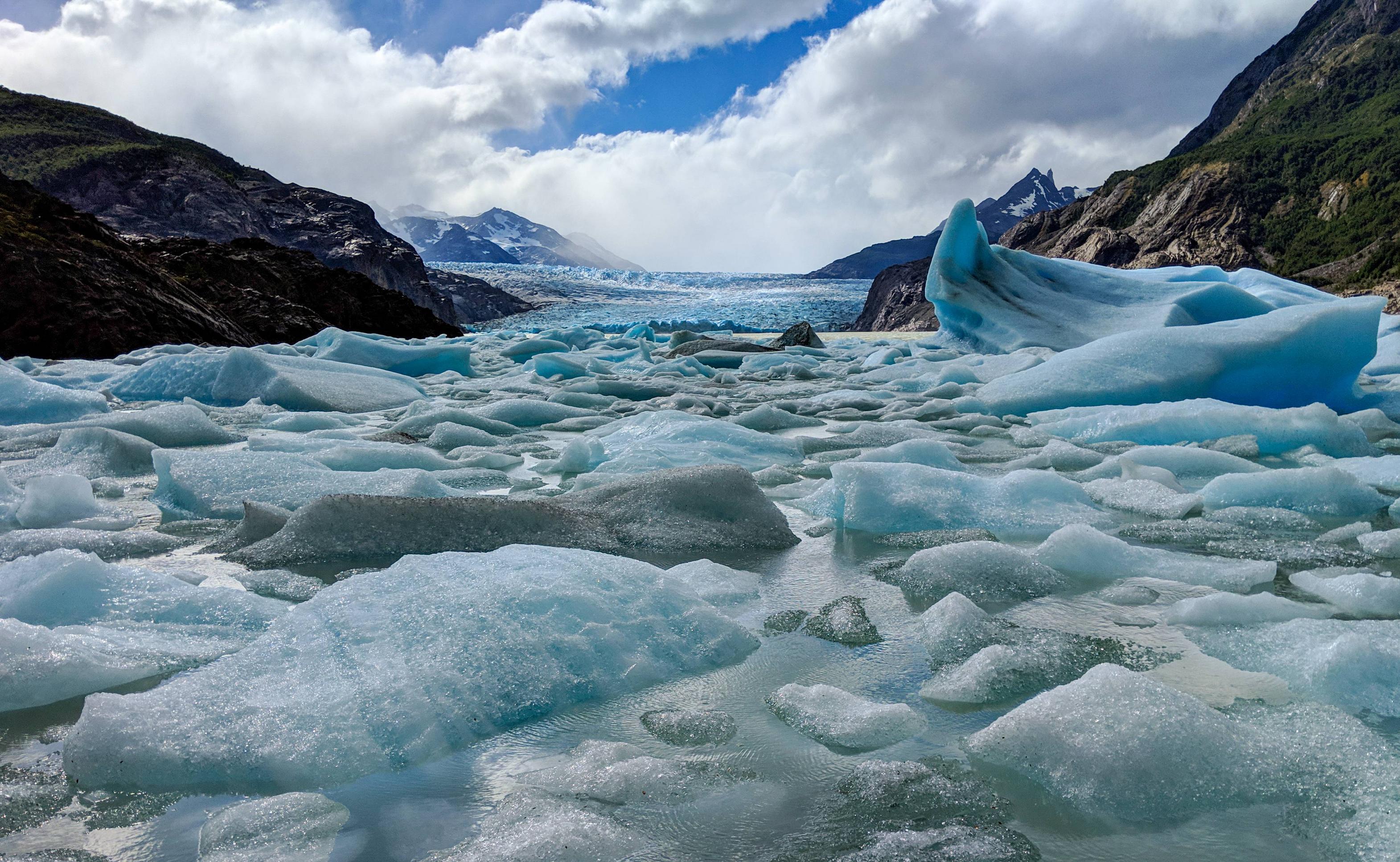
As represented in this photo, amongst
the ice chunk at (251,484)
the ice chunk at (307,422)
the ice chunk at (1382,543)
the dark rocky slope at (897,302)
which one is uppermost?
the dark rocky slope at (897,302)

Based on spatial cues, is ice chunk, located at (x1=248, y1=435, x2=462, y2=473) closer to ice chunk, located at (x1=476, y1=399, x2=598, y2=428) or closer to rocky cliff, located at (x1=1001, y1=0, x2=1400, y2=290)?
ice chunk, located at (x1=476, y1=399, x2=598, y2=428)

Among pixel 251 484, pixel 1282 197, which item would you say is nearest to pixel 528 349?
pixel 251 484

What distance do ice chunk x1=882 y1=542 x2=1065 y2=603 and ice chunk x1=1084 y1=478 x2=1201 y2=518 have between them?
74 centimetres

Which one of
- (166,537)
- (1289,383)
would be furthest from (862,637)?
(1289,383)

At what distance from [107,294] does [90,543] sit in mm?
8042

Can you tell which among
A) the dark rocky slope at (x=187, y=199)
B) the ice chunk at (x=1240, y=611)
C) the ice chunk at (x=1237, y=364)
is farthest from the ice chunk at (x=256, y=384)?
the dark rocky slope at (x=187, y=199)

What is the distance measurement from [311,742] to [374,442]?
2.38 meters

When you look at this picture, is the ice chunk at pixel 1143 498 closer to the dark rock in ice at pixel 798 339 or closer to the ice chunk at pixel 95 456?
the ice chunk at pixel 95 456

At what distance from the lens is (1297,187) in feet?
137

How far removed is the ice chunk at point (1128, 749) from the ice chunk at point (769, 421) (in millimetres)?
3251

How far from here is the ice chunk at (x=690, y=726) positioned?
1058mm

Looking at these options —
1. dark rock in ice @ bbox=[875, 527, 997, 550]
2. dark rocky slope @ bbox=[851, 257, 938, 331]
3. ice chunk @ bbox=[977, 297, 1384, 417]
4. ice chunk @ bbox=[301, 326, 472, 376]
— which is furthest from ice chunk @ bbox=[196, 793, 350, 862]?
dark rocky slope @ bbox=[851, 257, 938, 331]

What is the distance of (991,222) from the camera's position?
11138 centimetres

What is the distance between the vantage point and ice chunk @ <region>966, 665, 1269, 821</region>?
899 millimetres
